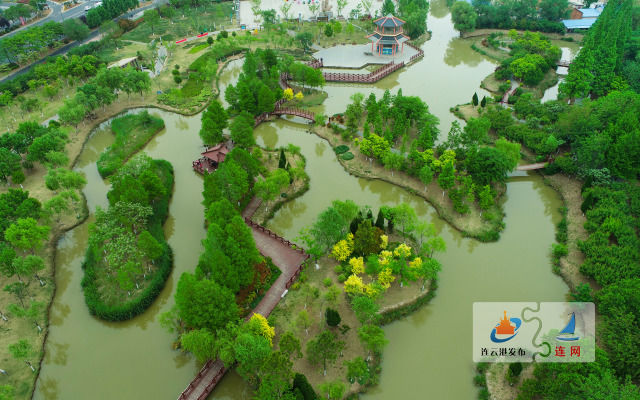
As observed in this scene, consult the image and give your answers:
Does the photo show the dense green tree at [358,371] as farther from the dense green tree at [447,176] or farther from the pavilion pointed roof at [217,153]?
the pavilion pointed roof at [217,153]

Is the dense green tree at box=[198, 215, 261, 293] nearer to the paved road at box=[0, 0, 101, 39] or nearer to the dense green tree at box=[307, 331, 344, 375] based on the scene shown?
the dense green tree at box=[307, 331, 344, 375]

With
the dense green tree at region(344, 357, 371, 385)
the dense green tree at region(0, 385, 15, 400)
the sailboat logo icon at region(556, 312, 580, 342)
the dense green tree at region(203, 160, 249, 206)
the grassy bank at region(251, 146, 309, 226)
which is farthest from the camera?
the grassy bank at region(251, 146, 309, 226)

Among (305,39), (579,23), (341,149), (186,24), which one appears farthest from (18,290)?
(579,23)

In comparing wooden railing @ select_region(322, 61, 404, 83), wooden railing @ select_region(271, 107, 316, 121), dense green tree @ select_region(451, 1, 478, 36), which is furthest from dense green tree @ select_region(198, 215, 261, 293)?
dense green tree @ select_region(451, 1, 478, 36)

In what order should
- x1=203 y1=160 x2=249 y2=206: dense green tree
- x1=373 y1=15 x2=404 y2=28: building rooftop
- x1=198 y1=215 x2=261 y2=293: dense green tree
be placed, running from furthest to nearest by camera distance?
x1=373 y1=15 x2=404 y2=28: building rooftop < x1=203 y1=160 x2=249 y2=206: dense green tree < x1=198 y1=215 x2=261 y2=293: dense green tree

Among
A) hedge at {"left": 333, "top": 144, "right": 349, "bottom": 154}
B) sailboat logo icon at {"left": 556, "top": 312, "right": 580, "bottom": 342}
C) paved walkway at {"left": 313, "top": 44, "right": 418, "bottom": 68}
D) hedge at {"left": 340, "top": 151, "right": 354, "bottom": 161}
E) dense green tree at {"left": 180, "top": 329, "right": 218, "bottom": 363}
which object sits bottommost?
sailboat logo icon at {"left": 556, "top": 312, "right": 580, "bottom": 342}

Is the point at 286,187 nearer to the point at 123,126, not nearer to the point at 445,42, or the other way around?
the point at 123,126

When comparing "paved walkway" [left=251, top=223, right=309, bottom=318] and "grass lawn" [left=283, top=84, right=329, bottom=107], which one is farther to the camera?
"grass lawn" [left=283, top=84, right=329, bottom=107]

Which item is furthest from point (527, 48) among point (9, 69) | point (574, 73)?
point (9, 69)
